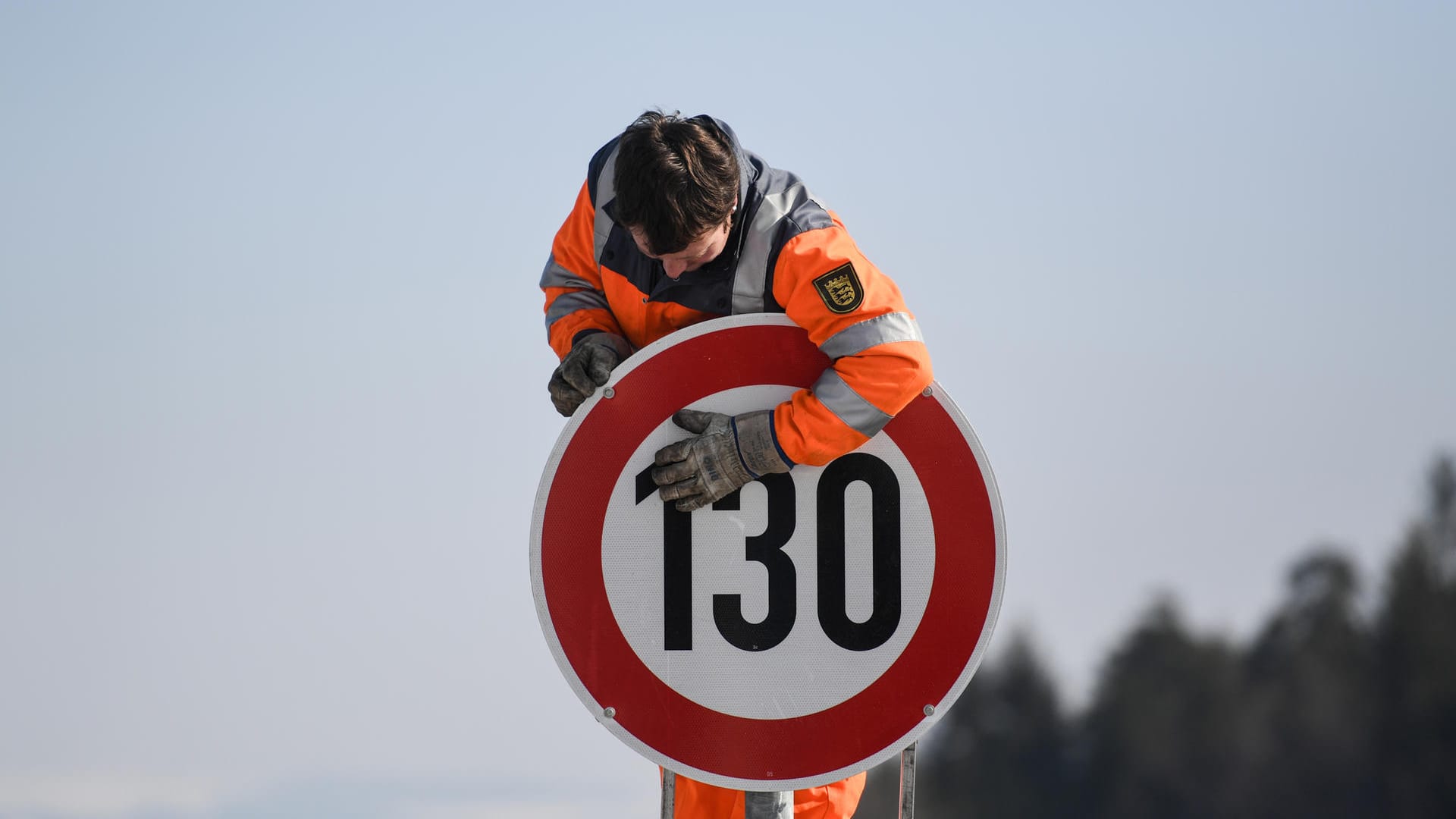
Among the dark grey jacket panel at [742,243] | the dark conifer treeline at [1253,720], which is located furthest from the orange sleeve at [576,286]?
the dark conifer treeline at [1253,720]

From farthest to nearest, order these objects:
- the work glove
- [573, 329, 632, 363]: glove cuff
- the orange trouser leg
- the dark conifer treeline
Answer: the dark conifer treeline, the orange trouser leg, [573, 329, 632, 363]: glove cuff, the work glove

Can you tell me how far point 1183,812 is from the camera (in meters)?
65.4

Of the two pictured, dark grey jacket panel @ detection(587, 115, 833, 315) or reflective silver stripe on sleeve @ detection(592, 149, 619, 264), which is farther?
reflective silver stripe on sleeve @ detection(592, 149, 619, 264)

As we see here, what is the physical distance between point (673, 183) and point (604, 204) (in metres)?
0.28

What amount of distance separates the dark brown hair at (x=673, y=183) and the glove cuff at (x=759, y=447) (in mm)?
333

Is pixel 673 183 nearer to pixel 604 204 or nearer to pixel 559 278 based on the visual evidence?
pixel 604 204

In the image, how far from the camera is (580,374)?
98.7 inches

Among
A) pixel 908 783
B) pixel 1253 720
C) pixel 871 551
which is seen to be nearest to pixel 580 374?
pixel 871 551

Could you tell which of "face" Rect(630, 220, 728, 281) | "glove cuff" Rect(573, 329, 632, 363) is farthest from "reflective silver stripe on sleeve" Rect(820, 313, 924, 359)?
"glove cuff" Rect(573, 329, 632, 363)

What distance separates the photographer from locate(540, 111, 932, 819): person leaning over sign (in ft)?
7.86

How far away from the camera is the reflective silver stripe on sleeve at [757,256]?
2.57 metres

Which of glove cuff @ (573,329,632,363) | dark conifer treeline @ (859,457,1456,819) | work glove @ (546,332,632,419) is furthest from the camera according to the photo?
dark conifer treeline @ (859,457,1456,819)

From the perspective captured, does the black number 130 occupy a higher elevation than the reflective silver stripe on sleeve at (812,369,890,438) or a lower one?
lower

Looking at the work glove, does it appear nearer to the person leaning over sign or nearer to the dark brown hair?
the person leaning over sign
